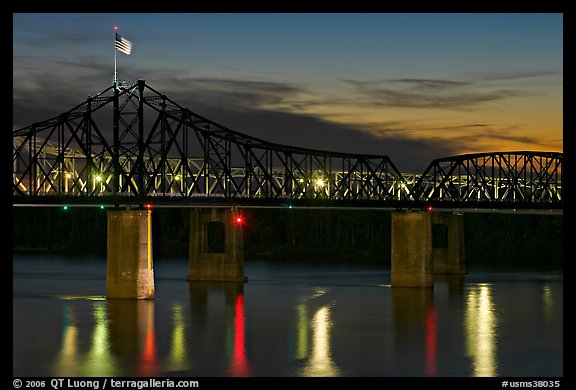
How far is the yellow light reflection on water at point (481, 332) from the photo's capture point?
6308 centimetres

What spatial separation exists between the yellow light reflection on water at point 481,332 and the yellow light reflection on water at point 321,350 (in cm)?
776

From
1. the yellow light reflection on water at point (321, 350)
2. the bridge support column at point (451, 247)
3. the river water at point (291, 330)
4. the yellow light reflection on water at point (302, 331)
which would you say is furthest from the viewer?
the bridge support column at point (451, 247)

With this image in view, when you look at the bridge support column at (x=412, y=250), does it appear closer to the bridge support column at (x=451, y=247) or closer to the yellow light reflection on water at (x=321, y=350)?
the yellow light reflection on water at (x=321, y=350)

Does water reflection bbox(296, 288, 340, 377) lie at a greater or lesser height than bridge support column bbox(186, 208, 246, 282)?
lesser

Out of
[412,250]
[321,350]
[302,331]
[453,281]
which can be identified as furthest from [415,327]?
[453,281]

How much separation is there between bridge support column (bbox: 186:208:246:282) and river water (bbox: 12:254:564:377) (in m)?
1.98

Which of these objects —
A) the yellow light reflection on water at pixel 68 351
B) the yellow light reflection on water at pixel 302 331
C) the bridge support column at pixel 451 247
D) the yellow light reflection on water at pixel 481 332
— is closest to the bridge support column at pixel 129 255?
the yellow light reflection on water at pixel 68 351

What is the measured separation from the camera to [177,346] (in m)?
70.7

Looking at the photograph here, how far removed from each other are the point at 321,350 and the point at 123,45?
45.0m

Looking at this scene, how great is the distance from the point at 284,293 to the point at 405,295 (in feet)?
39.8

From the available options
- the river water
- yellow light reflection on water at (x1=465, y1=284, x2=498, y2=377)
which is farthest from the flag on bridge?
yellow light reflection on water at (x1=465, y1=284, x2=498, y2=377)

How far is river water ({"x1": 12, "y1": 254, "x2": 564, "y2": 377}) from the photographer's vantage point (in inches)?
2447

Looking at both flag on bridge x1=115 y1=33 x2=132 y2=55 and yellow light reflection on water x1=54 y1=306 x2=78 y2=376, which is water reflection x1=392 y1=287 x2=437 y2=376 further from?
flag on bridge x1=115 y1=33 x2=132 y2=55
